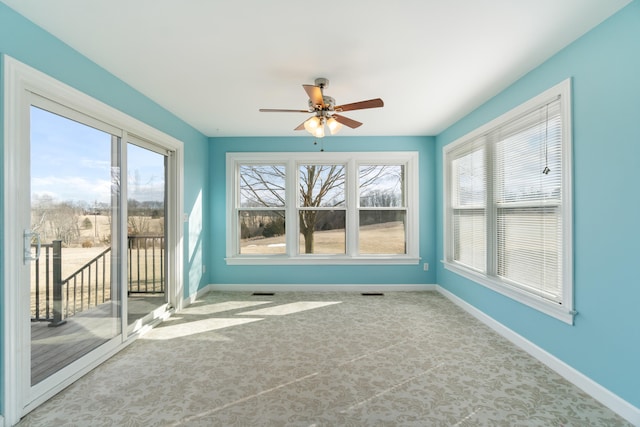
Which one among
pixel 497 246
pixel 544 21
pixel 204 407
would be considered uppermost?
pixel 544 21

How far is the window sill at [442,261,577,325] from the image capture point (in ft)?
7.60

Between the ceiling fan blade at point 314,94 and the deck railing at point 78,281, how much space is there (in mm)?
2230

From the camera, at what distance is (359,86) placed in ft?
9.87

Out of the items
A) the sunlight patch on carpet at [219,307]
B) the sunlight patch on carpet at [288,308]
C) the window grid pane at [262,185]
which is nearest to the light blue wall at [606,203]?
the sunlight patch on carpet at [288,308]

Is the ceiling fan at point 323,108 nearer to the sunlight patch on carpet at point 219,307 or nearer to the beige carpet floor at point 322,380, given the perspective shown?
the beige carpet floor at point 322,380

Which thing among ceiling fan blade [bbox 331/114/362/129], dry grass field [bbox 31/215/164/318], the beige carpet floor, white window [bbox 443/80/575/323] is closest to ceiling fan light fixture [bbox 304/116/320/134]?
ceiling fan blade [bbox 331/114/362/129]

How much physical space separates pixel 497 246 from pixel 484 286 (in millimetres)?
521

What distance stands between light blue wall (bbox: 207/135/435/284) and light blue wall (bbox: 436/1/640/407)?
96.6 inches

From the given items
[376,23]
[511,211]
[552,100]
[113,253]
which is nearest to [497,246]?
[511,211]

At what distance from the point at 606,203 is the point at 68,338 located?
409cm

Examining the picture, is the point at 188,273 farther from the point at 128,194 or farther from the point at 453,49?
the point at 453,49

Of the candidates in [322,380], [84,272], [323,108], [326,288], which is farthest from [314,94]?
[326,288]

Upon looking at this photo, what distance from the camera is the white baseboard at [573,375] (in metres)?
1.85

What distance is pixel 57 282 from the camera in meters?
2.25
